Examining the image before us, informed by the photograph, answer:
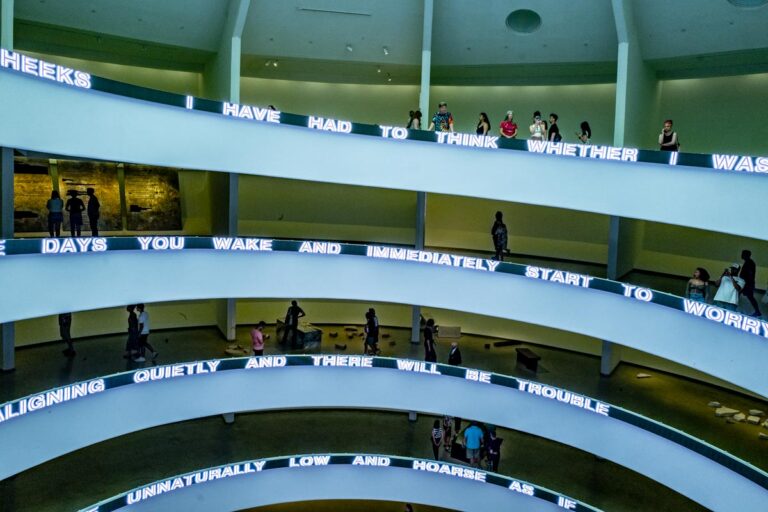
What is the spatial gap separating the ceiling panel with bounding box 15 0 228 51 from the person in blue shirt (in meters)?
16.6

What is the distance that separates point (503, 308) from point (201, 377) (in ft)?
32.2

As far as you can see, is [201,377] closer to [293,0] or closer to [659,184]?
[293,0]

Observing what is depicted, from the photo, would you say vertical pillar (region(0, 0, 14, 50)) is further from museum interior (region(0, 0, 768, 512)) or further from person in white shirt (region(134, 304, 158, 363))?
person in white shirt (region(134, 304, 158, 363))

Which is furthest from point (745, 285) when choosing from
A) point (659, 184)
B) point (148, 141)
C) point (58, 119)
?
point (58, 119)

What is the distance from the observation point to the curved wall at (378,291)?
1581cm

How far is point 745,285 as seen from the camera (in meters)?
16.6

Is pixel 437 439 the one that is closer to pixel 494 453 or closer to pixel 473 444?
pixel 473 444

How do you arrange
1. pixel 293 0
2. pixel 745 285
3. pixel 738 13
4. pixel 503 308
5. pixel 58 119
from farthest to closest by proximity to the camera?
pixel 293 0 < pixel 503 308 < pixel 738 13 < pixel 745 285 < pixel 58 119

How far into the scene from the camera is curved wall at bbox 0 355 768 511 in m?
16.7

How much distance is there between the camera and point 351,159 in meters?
20.4

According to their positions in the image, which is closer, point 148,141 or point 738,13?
point 148,141

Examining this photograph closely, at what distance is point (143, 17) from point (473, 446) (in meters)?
18.1

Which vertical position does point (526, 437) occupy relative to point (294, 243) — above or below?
below

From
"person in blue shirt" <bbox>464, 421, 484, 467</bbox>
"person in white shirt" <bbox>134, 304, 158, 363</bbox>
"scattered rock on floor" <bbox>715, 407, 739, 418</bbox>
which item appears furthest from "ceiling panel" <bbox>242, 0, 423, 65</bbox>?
"scattered rock on floor" <bbox>715, 407, 739, 418</bbox>
